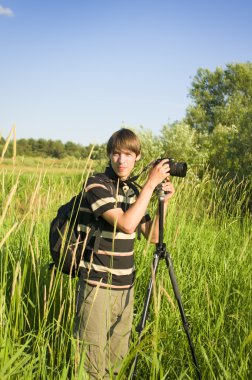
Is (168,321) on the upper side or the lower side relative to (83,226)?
lower

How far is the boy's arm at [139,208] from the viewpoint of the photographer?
6.14ft

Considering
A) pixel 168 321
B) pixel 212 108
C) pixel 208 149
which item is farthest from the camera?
pixel 212 108

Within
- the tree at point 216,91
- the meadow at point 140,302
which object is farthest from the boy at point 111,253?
the tree at point 216,91

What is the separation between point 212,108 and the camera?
29.8 meters

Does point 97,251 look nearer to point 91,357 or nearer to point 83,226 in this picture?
point 83,226

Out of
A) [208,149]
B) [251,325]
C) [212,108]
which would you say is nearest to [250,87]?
[212,108]

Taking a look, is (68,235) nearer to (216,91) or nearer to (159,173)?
(159,173)

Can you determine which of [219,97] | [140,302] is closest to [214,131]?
[219,97]

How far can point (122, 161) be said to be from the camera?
85.5 inches

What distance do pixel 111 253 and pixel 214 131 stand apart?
17160 mm

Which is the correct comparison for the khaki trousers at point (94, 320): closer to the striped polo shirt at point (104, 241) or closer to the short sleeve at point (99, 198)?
the striped polo shirt at point (104, 241)

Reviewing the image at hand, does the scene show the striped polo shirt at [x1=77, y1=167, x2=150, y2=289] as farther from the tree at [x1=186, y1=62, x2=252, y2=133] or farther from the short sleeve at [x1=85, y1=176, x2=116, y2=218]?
the tree at [x1=186, y1=62, x2=252, y2=133]

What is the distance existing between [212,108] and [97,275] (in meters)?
29.4

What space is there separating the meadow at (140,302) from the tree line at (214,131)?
394mm
